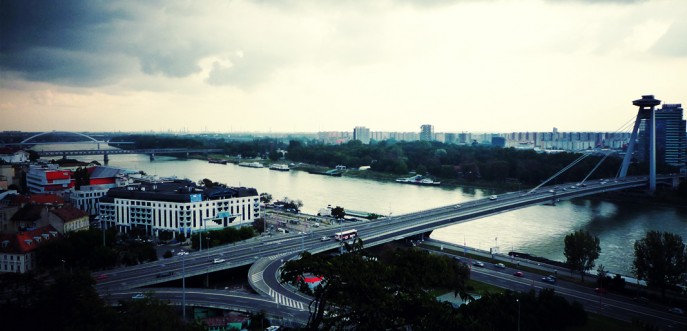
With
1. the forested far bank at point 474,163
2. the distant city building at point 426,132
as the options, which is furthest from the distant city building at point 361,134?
the forested far bank at point 474,163

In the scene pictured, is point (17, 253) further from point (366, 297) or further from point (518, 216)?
point (518, 216)

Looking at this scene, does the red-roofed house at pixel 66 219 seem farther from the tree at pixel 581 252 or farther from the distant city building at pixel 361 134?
the distant city building at pixel 361 134

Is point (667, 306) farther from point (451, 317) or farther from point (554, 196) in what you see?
point (554, 196)

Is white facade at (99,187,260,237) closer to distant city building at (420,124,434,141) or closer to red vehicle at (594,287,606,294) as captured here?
red vehicle at (594,287,606,294)

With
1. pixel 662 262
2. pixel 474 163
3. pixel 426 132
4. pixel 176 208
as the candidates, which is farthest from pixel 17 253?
pixel 426 132

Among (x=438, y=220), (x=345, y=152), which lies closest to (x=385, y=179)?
(x=345, y=152)
